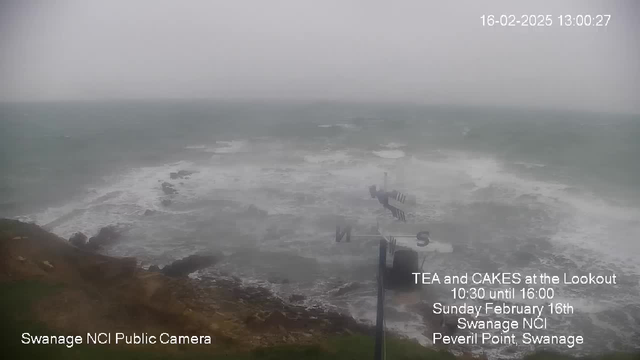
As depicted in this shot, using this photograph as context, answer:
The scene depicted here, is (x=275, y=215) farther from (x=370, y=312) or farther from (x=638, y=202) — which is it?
(x=638, y=202)

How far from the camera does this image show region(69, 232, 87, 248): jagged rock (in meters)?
10.4

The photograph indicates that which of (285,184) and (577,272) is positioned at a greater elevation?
(285,184)

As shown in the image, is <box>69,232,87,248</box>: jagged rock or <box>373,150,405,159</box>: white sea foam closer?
<box>69,232,87,248</box>: jagged rock

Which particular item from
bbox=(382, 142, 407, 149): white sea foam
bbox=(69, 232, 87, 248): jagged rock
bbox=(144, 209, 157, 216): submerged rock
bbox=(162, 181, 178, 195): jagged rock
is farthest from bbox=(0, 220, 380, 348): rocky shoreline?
bbox=(382, 142, 407, 149): white sea foam

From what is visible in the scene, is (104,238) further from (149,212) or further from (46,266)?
(46,266)

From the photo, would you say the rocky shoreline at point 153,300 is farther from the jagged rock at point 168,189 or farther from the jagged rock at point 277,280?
the jagged rock at point 168,189

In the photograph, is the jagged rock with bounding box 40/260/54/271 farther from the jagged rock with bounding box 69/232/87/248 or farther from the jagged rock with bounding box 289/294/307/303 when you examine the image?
the jagged rock with bounding box 289/294/307/303

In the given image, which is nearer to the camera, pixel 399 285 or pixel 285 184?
pixel 399 285

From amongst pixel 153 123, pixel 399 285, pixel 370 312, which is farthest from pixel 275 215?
pixel 153 123

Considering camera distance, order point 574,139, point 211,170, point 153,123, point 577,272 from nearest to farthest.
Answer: point 577,272 < point 211,170 < point 574,139 < point 153,123

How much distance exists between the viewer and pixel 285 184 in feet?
52.3

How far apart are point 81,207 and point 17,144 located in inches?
629

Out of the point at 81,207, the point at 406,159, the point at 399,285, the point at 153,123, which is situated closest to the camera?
the point at 399,285

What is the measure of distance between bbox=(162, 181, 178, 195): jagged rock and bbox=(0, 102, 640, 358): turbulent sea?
0.66 m
